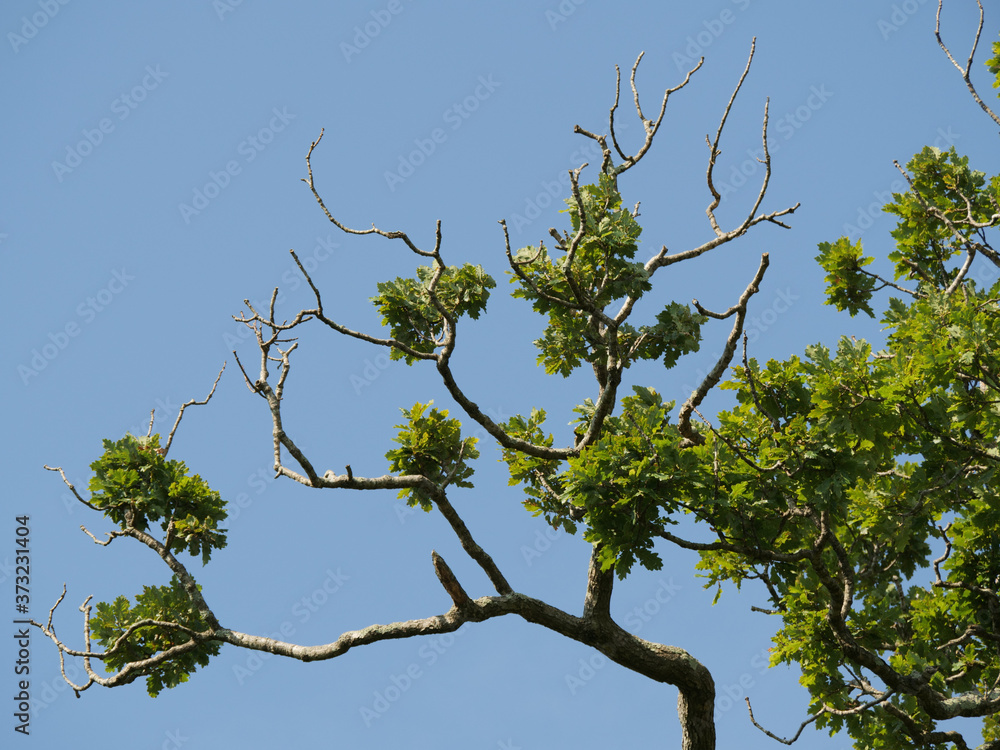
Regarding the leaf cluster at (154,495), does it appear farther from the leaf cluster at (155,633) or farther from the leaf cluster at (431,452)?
the leaf cluster at (431,452)

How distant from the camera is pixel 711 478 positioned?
27.0ft

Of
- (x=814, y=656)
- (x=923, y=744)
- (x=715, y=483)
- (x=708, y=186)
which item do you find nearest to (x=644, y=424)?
(x=715, y=483)

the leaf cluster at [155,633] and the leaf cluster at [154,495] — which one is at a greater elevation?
the leaf cluster at [154,495]

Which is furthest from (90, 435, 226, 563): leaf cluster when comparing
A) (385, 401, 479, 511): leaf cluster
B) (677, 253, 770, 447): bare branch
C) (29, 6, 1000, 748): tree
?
(677, 253, 770, 447): bare branch

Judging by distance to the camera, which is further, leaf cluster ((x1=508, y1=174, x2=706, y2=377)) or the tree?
leaf cluster ((x1=508, y1=174, x2=706, y2=377))

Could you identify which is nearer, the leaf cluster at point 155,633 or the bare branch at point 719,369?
the bare branch at point 719,369

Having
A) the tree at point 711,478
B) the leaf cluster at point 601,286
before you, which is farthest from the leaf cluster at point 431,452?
the leaf cluster at point 601,286

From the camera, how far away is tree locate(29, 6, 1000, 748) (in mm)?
8250

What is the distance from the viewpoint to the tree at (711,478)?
8.25m

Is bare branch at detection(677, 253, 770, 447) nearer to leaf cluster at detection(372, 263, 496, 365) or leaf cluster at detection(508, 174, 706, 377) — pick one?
leaf cluster at detection(508, 174, 706, 377)

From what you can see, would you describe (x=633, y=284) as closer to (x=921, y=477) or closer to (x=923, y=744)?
(x=921, y=477)

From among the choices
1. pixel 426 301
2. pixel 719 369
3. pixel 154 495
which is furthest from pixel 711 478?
pixel 154 495

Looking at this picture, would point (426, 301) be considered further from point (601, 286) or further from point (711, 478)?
point (711, 478)

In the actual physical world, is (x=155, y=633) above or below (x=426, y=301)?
below
